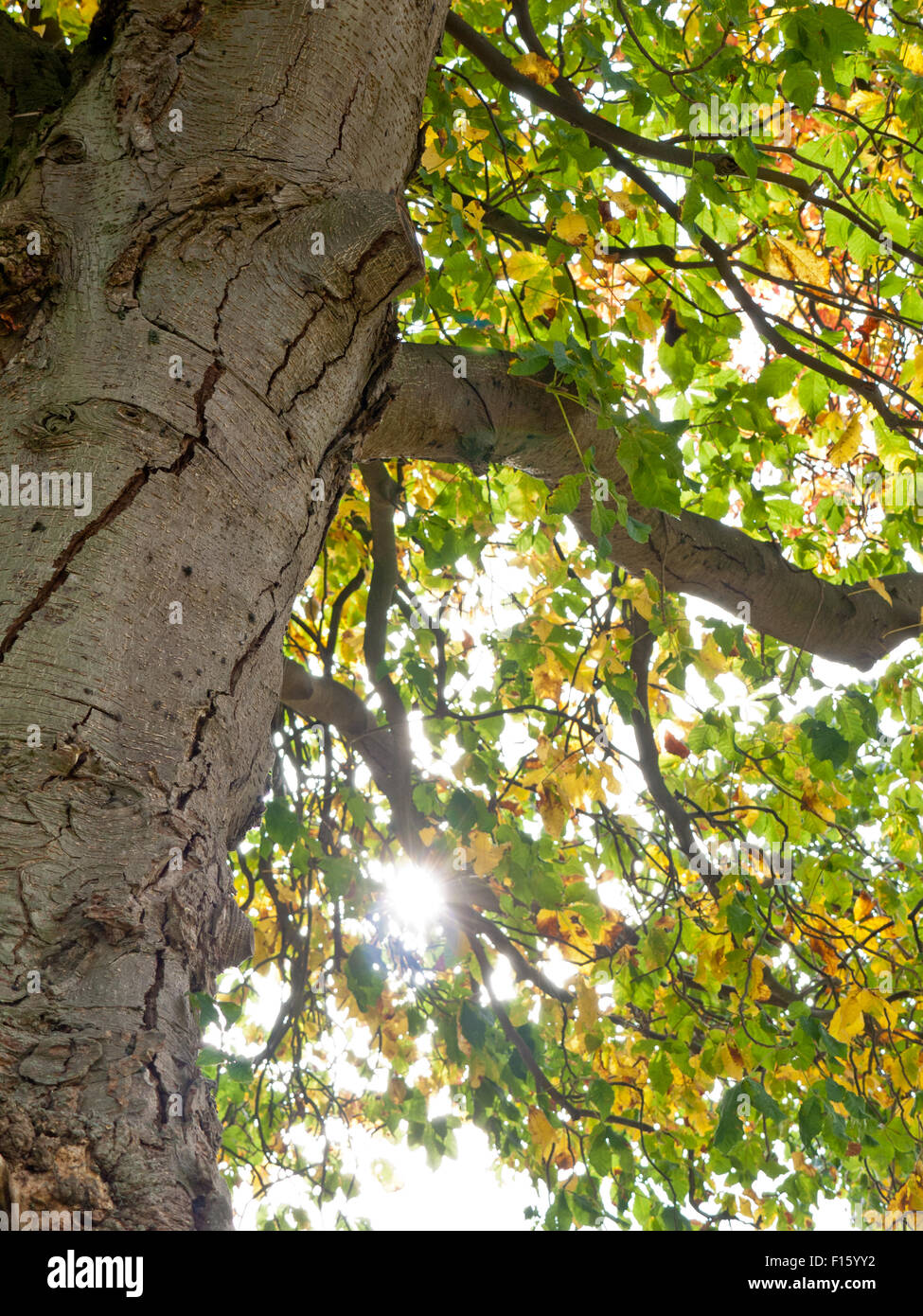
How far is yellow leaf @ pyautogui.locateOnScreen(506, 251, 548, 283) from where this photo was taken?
2.68 m

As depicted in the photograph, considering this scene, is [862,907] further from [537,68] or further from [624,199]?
[537,68]

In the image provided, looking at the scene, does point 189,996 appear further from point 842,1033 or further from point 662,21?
point 662,21

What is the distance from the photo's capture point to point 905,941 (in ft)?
13.0

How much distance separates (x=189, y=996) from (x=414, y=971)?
10.0 ft

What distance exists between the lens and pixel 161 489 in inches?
43.8

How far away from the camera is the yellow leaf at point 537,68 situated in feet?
8.09

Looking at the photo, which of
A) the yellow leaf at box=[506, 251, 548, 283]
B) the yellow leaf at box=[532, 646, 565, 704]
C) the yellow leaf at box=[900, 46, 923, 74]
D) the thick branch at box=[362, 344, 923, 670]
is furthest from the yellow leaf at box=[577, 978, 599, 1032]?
the yellow leaf at box=[900, 46, 923, 74]

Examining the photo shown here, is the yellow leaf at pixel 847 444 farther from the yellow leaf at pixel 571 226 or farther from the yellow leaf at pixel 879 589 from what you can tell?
the yellow leaf at pixel 571 226

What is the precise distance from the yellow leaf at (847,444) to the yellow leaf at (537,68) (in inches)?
60.5

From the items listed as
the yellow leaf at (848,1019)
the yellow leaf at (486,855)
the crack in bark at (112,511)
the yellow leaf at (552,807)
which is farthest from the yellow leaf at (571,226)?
the yellow leaf at (848,1019)

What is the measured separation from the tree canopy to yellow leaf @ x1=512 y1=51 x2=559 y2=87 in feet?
0.04

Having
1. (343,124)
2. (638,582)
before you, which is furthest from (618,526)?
(343,124)
